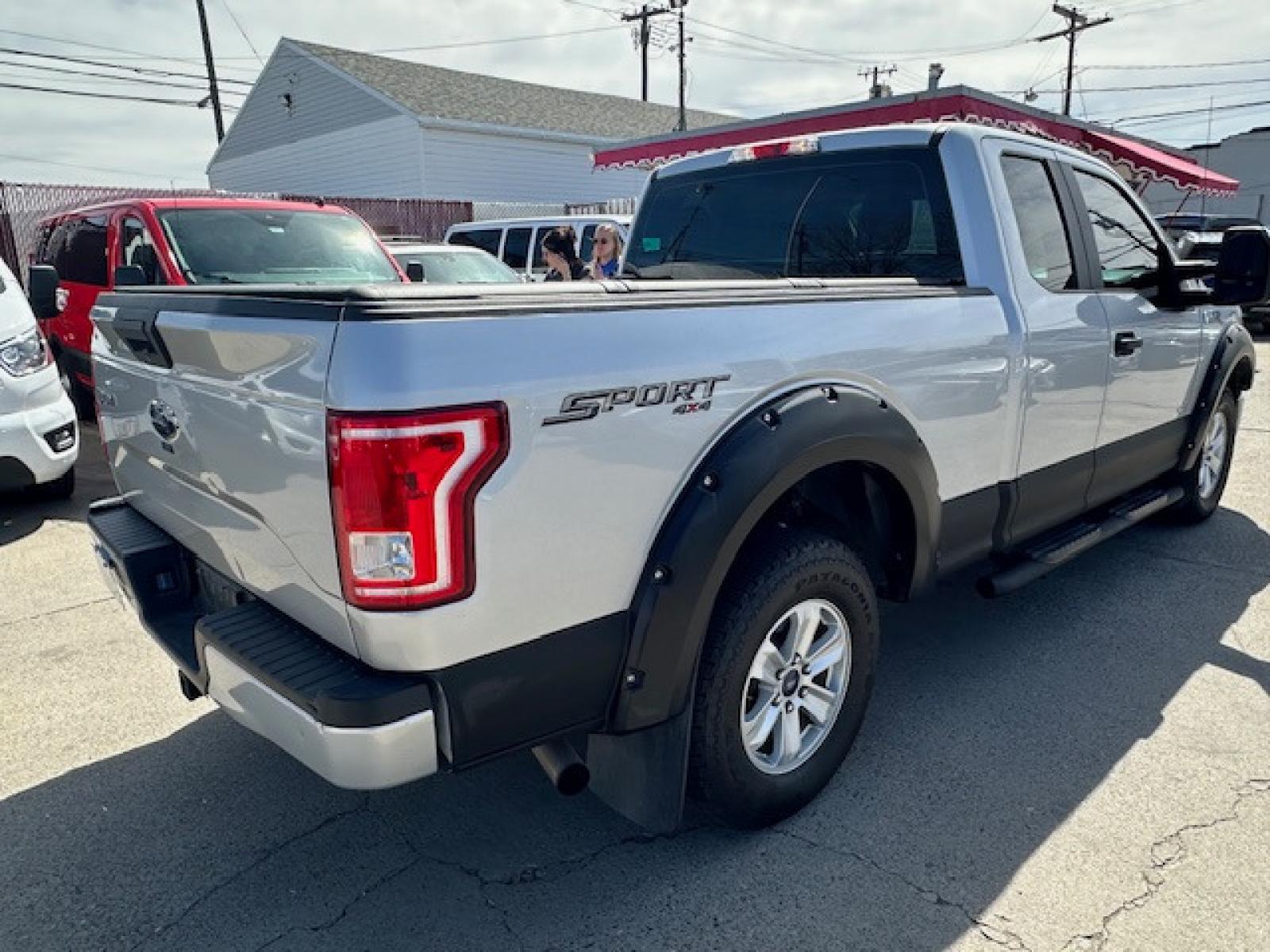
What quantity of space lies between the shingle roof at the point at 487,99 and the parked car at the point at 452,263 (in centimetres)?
1471

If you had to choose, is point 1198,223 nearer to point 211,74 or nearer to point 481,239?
point 481,239

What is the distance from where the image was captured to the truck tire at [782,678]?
2301 millimetres

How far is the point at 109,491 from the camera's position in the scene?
20.8 feet

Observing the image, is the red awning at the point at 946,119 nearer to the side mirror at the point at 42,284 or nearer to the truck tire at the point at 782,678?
the side mirror at the point at 42,284

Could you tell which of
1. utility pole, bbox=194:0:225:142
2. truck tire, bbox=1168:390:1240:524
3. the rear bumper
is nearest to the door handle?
truck tire, bbox=1168:390:1240:524

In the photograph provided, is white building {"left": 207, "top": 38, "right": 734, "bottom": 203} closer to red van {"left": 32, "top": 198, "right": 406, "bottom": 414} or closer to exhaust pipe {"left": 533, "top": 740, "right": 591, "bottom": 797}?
red van {"left": 32, "top": 198, "right": 406, "bottom": 414}

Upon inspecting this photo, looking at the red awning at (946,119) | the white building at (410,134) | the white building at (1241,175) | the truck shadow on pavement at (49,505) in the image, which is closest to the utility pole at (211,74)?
the white building at (410,134)

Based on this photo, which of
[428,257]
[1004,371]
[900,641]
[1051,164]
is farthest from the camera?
[428,257]

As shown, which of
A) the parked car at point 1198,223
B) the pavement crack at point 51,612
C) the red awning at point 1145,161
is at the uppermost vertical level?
the red awning at point 1145,161

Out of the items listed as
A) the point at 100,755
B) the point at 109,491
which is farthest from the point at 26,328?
the point at 100,755

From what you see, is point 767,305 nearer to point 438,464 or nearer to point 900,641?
point 438,464

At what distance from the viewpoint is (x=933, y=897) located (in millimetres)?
2320

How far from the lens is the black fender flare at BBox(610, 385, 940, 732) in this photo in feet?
6.72

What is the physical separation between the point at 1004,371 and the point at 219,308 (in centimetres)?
240
